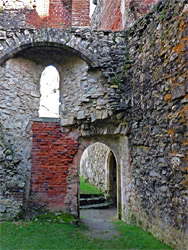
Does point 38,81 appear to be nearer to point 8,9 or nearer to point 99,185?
point 8,9

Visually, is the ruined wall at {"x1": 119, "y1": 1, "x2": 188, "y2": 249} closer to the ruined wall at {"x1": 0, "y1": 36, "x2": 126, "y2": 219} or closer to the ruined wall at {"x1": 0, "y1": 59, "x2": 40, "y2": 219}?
the ruined wall at {"x1": 0, "y1": 36, "x2": 126, "y2": 219}

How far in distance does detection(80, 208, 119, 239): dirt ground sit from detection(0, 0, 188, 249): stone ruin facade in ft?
1.74

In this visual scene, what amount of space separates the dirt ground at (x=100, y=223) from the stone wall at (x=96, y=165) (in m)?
1.90

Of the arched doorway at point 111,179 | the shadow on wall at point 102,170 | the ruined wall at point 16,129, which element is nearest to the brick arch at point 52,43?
the ruined wall at point 16,129

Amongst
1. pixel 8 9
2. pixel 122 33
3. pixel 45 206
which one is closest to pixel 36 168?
pixel 45 206

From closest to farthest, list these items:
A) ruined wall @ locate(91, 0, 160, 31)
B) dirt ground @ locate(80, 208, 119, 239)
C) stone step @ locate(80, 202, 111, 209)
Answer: dirt ground @ locate(80, 208, 119, 239), ruined wall @ locate(91, 0, 160, 31), stone step @ locate(80, 202, 111, 209)

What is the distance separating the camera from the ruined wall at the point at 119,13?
6.77 metres

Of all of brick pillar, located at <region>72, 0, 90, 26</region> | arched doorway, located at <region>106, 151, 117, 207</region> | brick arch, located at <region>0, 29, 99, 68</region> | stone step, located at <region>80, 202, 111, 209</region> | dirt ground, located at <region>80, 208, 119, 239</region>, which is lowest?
dirt ground, located at <region>80, 208, 119, 239</region>

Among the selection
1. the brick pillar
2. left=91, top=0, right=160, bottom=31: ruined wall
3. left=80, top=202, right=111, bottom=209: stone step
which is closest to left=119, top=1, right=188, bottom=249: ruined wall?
left=91, top=0, right=160, bottom=31: ruined wall

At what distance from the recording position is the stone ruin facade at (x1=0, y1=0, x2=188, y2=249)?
5313 mm

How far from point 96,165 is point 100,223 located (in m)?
5.62

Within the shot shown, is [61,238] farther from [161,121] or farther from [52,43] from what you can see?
[52,43]

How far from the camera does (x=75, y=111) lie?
665cm

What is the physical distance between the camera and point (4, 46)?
6.18 meters
